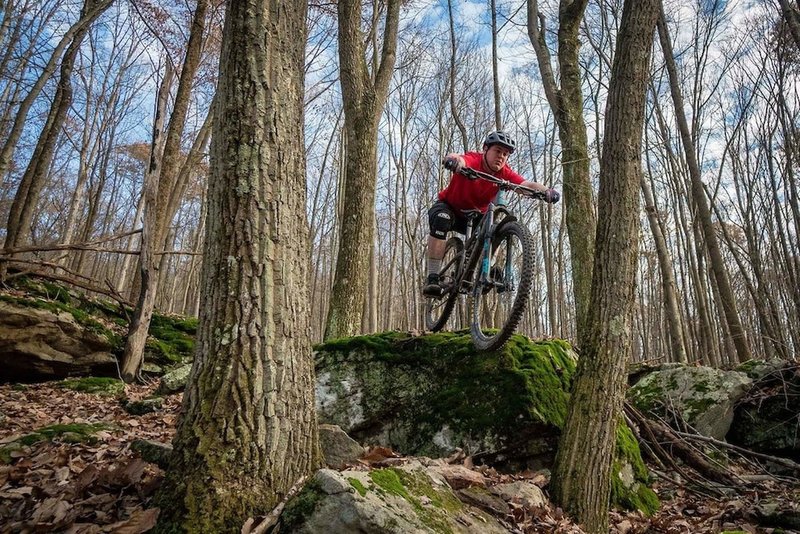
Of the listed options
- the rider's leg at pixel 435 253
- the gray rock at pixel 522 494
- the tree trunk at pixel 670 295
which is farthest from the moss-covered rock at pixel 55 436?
the tree trunk at pixel 670 295

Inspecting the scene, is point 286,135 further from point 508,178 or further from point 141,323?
point 141,323

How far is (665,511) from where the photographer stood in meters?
3.87

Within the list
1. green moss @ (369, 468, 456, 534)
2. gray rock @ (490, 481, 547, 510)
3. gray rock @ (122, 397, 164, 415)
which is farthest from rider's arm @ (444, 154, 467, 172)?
gray rock @ (122, 397, 164, 415)

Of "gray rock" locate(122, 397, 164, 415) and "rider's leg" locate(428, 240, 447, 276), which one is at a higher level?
"rider's leg" locate(428, 240, 447, 276)

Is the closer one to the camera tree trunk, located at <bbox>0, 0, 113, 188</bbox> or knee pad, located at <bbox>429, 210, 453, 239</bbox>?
knee pad, located at <bbox>429, 210, 453, 239</bbox>

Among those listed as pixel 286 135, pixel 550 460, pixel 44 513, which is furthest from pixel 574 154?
pixel 44 513

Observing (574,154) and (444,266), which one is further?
(574,154)

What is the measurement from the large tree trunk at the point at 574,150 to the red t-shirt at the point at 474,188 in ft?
5.97

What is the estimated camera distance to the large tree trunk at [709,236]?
8.50m

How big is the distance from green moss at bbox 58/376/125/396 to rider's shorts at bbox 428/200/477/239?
187 inches

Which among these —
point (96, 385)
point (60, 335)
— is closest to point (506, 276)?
point (96, 385)

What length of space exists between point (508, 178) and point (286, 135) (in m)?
2.90

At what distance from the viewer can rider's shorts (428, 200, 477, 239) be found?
5.18 metres

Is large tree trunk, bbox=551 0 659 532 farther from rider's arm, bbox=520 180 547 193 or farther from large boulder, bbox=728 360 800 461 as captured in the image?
large boulder, bbox=728 360 800 461
